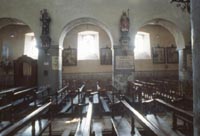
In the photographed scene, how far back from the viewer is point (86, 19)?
11664mm

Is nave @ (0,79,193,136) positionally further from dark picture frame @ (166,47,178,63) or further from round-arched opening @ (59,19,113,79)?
dark picture frame @ (166,47,178,63)

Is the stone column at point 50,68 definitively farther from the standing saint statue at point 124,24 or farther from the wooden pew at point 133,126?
the wooden pew at point 133,126

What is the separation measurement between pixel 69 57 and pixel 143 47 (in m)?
5.43

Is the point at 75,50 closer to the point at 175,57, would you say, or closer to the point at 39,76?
the point at 39,76

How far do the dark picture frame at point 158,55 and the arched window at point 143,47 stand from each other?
1.15 ft

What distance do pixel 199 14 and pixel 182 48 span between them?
10752 mm

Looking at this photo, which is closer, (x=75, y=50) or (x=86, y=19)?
(x=86, y=19)

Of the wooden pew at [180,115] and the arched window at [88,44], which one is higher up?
the arched window at [88,44]

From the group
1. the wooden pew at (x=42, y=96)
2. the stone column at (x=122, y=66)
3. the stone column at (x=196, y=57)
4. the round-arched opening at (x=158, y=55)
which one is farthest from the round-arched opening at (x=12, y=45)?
the stone column at (x=196, y=57)

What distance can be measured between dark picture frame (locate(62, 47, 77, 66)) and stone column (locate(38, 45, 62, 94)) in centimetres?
326

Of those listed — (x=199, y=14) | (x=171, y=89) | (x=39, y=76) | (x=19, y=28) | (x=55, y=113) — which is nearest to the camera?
(x=199, y=14)

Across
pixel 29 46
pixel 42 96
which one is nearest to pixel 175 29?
pixel 42 96

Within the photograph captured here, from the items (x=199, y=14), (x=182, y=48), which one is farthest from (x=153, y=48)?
(x=199, y=14)

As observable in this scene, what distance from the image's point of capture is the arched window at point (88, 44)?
591 inches
